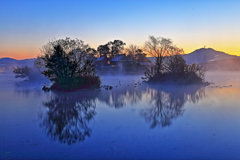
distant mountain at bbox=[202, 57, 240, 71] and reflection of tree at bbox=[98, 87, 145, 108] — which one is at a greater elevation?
distant mountain at bbox=[202, 57, 240, 71]

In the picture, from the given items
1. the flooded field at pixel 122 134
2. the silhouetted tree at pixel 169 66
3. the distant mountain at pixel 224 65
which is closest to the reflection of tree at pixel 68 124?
the flooded field at pixel 122 134

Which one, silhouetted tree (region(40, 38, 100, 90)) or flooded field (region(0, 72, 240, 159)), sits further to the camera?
silhouetted tree (region(40, 38, 100, 90))

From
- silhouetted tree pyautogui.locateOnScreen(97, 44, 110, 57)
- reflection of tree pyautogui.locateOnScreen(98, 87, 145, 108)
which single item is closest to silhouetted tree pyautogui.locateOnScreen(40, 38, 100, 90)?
reflection of tree pyautogui.locateOnScreen(98, 87, 145, 108)

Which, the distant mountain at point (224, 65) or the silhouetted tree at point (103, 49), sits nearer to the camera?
the silhouetted tree at point (103, 49)

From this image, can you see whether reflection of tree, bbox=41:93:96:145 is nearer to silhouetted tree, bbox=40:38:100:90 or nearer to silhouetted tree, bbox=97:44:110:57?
silhouetted tree, bbox=40:38:100:90

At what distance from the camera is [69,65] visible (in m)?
19.5

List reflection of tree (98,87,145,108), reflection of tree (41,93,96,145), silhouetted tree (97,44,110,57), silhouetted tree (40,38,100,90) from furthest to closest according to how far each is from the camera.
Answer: silhouetted tree (97,44,110,57) → silhouetted tree (40,38,100,90) → reflection of tree (98,87,145,108) → reflection of tree (41,93,96,145)

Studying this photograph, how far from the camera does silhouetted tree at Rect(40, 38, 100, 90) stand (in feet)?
63.4

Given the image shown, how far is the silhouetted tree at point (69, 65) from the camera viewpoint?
63.4 ft

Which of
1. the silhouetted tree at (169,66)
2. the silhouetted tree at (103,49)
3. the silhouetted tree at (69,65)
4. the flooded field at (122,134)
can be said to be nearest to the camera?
the flooded field at (122,134)

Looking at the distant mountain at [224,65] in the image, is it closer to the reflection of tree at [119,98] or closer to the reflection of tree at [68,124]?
the reflection of tree at [119,98]

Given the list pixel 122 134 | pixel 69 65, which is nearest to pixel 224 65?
pixel 69 65

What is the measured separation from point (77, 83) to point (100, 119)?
36.6 feet

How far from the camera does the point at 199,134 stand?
6500 millimetres
